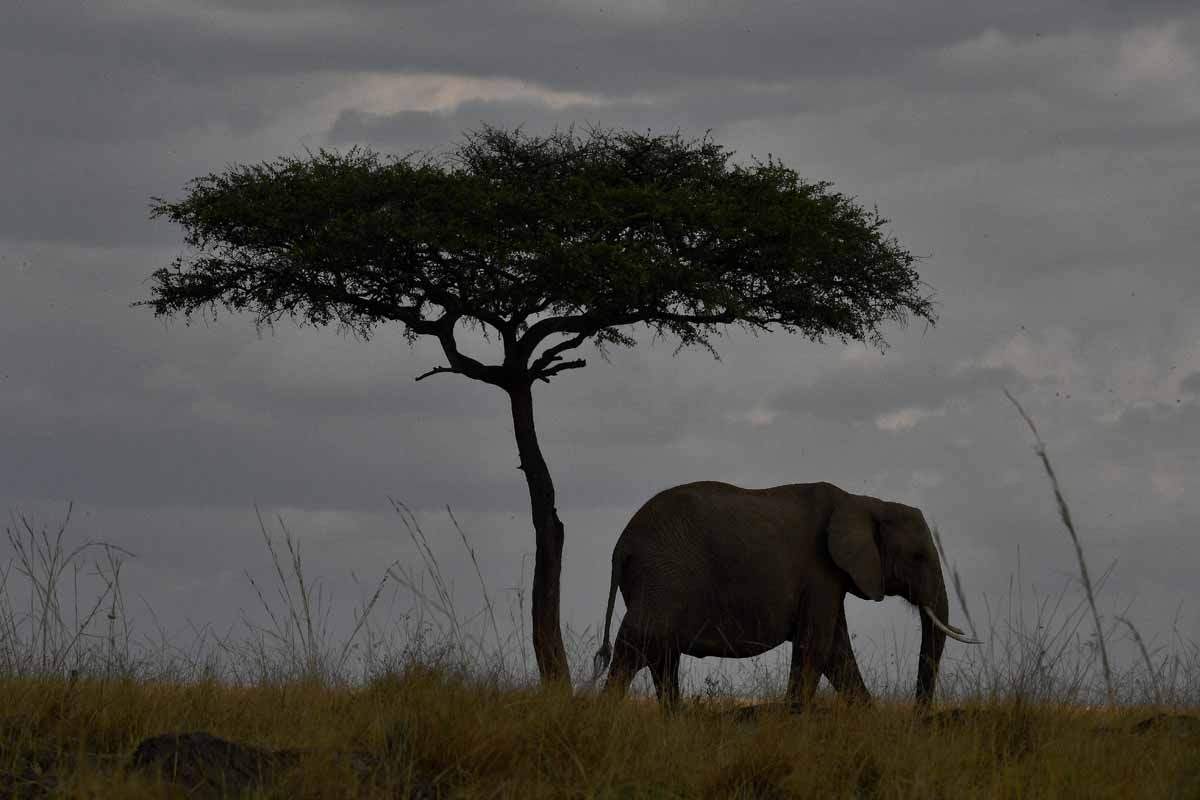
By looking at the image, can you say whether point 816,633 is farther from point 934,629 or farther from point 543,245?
point 543,245

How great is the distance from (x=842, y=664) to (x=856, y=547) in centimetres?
108

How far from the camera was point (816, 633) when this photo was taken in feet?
43.6

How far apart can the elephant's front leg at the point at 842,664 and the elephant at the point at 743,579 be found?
0.01 m

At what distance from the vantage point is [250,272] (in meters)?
22.7

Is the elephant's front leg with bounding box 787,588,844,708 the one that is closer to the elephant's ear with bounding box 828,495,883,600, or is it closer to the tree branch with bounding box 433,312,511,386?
the elephant's ear with bounding box 828,495,883,600

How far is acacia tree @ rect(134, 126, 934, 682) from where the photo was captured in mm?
20172

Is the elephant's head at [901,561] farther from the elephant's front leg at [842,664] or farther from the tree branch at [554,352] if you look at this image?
A: the tree branch at [554,352]

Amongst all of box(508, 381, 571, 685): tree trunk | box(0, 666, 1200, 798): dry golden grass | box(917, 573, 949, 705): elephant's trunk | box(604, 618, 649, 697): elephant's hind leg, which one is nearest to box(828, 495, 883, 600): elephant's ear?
box(917, 573, 949, 705): elephant's trunk

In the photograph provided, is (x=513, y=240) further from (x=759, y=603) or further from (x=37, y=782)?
(x=37, y=782)

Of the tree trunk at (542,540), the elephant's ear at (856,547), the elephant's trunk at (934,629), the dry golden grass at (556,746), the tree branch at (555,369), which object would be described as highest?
the tree branch at (555,369)

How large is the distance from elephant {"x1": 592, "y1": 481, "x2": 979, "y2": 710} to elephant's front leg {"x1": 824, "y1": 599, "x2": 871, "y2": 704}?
0.04 ft

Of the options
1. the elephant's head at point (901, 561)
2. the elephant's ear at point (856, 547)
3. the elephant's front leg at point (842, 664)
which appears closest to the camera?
the elephant's front leg at point (842, 664)

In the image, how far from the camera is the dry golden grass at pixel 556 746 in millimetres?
6648

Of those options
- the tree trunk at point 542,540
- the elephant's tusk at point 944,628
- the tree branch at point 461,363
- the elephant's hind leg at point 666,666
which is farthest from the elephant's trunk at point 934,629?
the tree branch at point 461,363
